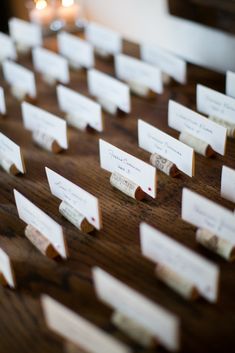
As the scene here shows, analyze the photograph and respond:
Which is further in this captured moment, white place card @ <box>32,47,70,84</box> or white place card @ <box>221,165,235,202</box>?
white place card @ <box>32,47,70,84</box>

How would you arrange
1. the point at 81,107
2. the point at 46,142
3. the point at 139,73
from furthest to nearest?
the point at 139,73
the point at 81,107
the point at 46,142

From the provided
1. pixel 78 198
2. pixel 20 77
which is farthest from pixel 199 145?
pixel 20 77

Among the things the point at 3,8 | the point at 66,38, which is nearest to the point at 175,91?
the point at 66,38

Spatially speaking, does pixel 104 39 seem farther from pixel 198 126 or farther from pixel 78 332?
pixel 78 332

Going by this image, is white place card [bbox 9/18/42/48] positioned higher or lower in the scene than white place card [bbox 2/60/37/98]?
higher

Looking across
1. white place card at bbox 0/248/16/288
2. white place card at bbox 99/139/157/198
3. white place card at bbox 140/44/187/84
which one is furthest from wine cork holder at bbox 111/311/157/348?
white place card at bbox 140/44/187/84

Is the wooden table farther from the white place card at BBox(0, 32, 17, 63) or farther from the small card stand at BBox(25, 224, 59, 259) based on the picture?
the white place card at BBox(0, 32, 17, 63)
